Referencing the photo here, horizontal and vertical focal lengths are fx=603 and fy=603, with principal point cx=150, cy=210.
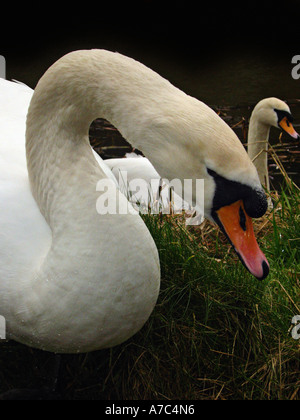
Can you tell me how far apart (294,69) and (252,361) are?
6.91 m

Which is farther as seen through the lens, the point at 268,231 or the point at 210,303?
the point at 268,231

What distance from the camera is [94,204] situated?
200cm

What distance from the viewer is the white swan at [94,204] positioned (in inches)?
66.5

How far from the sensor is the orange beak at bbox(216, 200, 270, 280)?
5.81 feet

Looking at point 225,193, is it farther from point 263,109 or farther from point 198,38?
point 198,38

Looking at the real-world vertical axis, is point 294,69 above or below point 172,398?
above

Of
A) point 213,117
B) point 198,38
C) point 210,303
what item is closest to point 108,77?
point 213,117

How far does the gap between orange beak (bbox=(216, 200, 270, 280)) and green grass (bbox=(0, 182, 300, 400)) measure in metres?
0.58

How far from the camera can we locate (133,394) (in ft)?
7.71
